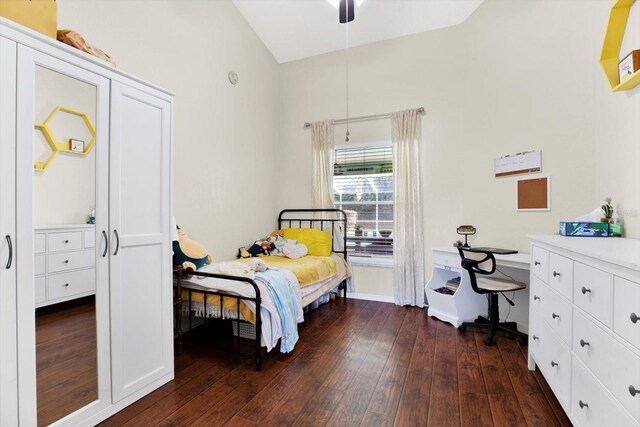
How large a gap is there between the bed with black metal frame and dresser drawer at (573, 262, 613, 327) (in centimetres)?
180

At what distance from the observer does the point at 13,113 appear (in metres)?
1.22

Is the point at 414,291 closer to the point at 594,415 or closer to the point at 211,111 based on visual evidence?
the point at 594,415

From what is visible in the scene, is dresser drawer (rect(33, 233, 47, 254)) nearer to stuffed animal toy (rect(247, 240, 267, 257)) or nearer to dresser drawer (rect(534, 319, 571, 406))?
stuffed animal toy (rect(247, 240, 267, 257))

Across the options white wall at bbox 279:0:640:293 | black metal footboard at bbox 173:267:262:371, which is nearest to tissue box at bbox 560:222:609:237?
white wall at bbox 279:0:640:293

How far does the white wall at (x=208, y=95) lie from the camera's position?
7.32 feet

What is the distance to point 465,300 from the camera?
2.92 meters

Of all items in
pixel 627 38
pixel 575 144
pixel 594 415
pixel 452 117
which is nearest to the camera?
pixel 594 415

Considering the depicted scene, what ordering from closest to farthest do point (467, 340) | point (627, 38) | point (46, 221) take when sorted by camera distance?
point (46, 221), point (627, 38), point (467, 340)

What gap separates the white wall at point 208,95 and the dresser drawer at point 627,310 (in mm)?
2878

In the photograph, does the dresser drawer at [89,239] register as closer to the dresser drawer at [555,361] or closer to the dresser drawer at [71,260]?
the dresser drawer at [71,260]

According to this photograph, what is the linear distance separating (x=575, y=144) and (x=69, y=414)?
3815mm

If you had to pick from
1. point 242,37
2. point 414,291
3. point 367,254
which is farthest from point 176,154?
point 414,291

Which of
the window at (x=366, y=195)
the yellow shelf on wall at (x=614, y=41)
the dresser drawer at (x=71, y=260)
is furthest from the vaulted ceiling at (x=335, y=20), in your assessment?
the dresser drawer at (x=71, y=260)

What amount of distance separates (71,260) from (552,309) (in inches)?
103
